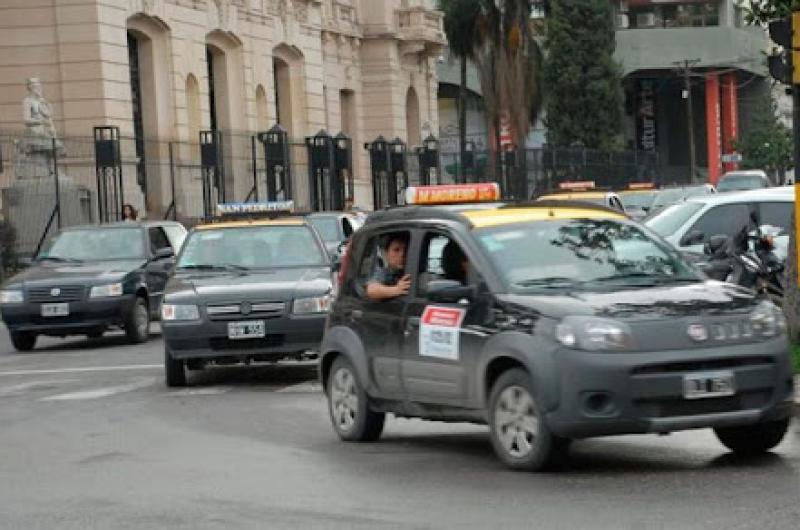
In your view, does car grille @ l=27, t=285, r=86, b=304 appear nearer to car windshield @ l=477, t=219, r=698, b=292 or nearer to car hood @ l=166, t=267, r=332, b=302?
car hood @ l=166, t=267, r=332, b=302

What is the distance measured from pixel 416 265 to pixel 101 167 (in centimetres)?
3157

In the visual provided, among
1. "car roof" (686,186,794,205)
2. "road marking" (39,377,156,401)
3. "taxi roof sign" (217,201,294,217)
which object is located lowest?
"road marking" (39,377,156,401)

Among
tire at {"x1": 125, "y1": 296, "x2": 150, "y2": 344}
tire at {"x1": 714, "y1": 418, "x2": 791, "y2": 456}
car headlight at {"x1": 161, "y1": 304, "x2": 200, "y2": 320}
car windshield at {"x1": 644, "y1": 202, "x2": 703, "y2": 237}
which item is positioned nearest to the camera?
tire at {"x1": 714, "y1": 418, "x2": 791, "y2": 456}

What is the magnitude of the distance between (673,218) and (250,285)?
6.72 m

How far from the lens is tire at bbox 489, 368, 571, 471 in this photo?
11164 mm

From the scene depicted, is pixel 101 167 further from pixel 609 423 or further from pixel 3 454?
pixel 609 423

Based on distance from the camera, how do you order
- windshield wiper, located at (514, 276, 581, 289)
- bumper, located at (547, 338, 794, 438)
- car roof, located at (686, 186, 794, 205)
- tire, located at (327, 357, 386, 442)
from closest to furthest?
bumper, located at (547, 338, 794, 438), windshield wiper, located at (514, 276, 581, 289), tire, located at (327, 357, 386, 442), car roof, located at (686, 186, 794, 205)

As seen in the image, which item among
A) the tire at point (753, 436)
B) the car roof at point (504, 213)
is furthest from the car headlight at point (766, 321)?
the car roof at point (504, 213)

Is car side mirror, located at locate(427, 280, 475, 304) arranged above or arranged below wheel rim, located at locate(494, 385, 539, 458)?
above

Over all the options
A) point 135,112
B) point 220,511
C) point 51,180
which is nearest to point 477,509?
point 220,511

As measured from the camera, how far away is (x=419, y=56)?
73.7 m

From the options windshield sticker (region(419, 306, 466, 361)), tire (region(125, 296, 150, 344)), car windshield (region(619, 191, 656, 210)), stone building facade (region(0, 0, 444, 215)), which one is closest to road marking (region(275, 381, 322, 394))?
windshield sticker (region(419, 306, 466, 361))

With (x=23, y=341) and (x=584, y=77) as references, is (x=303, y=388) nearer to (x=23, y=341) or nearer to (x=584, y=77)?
(x=23, y=341)

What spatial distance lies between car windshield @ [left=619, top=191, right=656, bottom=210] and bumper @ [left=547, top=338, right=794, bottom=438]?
28.3 m
